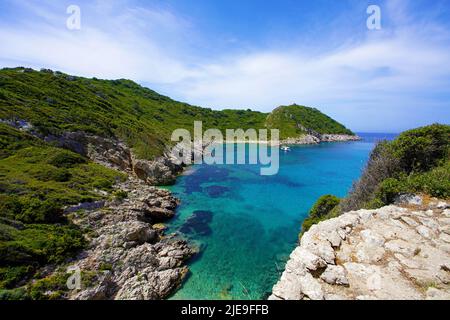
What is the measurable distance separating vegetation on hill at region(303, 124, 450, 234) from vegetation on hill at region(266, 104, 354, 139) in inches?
3860

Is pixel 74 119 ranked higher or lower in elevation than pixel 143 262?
higher

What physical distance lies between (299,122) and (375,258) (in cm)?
13139

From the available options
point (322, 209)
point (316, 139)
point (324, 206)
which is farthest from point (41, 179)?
point (316, 139)

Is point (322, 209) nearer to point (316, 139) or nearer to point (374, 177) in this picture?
point (374, 177)

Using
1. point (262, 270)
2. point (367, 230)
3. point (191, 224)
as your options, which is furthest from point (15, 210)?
point (367, 230)

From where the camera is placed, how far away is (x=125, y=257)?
12891mm

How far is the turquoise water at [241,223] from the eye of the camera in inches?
531

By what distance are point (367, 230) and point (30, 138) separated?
1236 inches

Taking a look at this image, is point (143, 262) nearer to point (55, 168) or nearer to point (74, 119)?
point (55, 168)

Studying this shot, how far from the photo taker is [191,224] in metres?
20.7

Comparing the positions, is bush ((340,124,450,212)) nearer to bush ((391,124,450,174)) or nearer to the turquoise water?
bush ((391,124,450,174))

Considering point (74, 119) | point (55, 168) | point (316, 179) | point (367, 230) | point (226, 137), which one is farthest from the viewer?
point (226, 137)

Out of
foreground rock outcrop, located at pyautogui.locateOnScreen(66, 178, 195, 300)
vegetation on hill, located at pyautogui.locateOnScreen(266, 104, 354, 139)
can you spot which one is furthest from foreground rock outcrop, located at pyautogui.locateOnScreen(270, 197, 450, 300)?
vegetation on hill, located at pyautogui.locateOnScreen(266, 104, 354, 139)

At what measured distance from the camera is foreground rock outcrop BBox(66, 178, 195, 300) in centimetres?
1102
